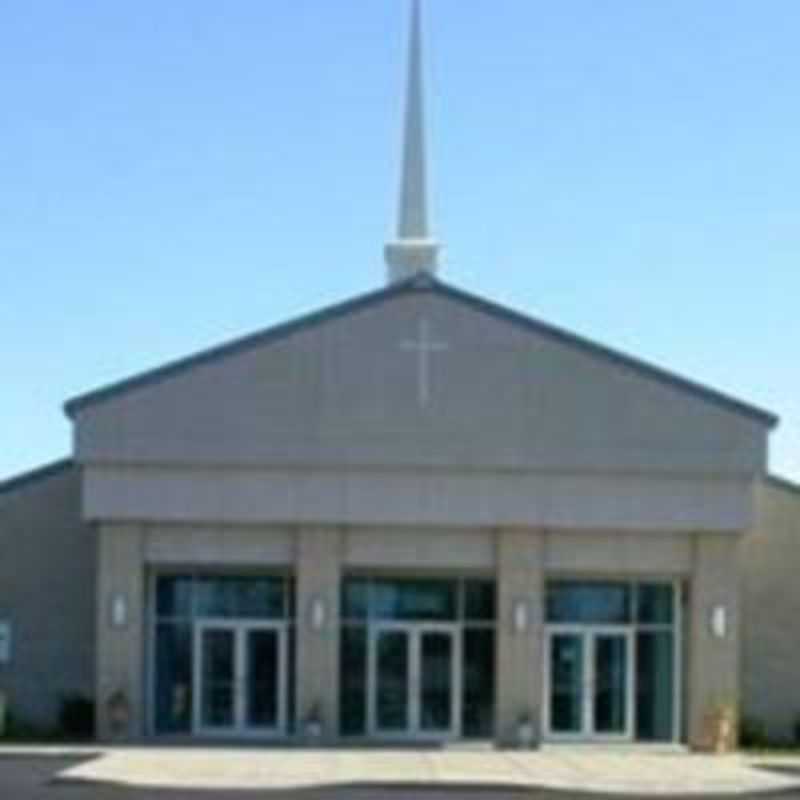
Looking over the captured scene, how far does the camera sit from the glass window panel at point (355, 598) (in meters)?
44.1

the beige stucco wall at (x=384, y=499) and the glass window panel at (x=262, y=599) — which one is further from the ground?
the beige stucco wall at (x=384, y=499)

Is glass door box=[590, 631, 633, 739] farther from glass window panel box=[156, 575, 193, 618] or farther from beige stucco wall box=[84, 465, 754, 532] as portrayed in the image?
glass window panel box=[156, 575, 193, 618]

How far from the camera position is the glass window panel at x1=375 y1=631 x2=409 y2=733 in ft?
145

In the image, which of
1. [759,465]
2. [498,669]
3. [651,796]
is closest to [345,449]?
[498,669]

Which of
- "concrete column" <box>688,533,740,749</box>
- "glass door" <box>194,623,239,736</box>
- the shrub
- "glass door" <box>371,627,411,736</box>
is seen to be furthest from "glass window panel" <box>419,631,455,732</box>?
the shrub

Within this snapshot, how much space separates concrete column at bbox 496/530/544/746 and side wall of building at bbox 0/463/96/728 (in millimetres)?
8002

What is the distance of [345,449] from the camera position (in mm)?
43000

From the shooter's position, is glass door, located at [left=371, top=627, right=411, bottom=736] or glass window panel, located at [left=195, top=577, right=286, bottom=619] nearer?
glass door, located at [left=371, top=627, right=411, bottom=736]

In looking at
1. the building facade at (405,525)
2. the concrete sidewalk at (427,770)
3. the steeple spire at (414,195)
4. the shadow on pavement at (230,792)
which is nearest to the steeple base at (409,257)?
the steeple spire at (414,195)

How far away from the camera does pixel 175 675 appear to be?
4438cm

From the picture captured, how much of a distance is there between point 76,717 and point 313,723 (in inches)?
183

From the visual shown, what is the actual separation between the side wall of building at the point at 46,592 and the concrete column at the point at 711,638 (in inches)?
449

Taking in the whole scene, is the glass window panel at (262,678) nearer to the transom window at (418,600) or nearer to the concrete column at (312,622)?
the concrete column at (312,622)

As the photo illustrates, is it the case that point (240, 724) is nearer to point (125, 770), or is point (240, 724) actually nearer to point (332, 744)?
point (332, 744)
